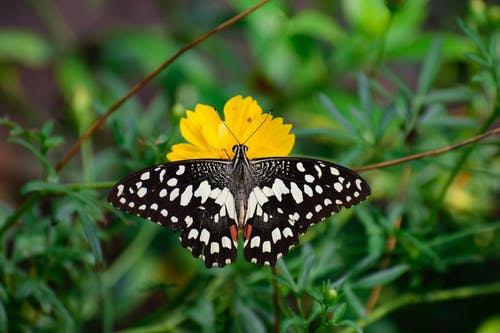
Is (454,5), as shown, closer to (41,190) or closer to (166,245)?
(166,245)

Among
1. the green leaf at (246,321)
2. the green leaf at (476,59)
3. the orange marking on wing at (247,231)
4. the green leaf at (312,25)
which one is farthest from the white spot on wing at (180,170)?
the green leaf at (312,25)

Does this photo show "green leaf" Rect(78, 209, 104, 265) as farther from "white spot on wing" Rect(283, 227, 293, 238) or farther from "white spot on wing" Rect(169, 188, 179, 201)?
"white spot on wing" Rect(283, 227, 293, 238)

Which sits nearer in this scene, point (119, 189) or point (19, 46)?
point (119, 189)

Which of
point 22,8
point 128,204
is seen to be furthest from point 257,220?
point 22,8

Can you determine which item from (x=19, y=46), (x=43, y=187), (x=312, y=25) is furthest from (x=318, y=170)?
(x=19, y=46)

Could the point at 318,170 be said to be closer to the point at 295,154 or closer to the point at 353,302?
the point at 353,302

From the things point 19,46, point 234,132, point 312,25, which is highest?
point 19,46

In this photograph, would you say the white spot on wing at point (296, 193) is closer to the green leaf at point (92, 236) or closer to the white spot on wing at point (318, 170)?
the white spot on wing at point (318, 170)
